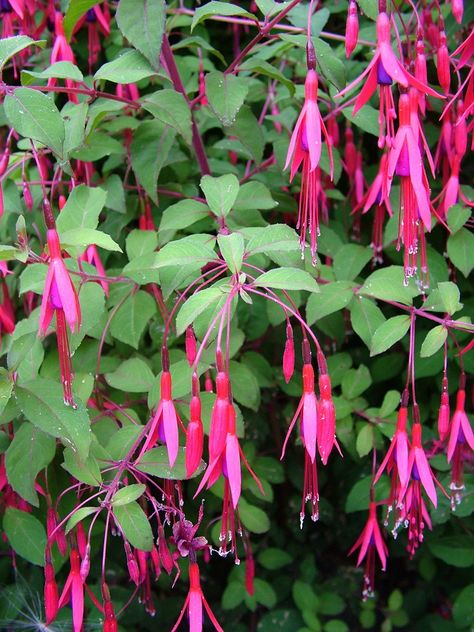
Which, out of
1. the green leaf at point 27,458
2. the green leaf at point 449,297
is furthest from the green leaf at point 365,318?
the green leaf at point 27,458

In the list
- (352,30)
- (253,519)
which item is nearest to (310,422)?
(352,30)

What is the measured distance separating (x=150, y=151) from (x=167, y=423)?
483 millimetres

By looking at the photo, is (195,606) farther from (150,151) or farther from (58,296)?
(150,151)

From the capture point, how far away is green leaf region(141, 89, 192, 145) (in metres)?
0.98

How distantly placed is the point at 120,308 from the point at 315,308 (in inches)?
11.3

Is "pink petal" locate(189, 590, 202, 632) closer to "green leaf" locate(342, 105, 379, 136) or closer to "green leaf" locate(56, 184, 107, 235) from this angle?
"green leaf" locate(56, 184, 107, 235)

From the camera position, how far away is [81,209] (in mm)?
1018

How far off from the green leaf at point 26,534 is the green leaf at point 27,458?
0.11m

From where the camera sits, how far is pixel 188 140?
3.23 ft

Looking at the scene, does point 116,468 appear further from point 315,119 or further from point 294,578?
point 294,578

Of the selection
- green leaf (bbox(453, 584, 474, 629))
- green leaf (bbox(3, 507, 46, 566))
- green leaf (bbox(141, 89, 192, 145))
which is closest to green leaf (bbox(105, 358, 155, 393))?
green leaf (bbox(3, 507, 46, 566))

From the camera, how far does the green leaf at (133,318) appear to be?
1034 millimetres

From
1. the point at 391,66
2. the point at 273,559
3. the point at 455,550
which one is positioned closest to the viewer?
the point at 391,66

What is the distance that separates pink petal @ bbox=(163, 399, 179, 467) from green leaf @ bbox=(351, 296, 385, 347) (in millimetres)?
358
